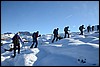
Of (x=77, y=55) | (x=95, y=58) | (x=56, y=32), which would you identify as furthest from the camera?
(x=56, y=32)

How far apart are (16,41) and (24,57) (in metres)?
1.81

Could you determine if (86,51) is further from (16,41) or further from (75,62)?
(16,41)

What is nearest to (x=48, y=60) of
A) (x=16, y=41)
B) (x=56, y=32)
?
(x=16, y=41)

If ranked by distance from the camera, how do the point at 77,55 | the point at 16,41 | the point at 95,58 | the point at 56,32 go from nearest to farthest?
the point at 95,58 → the point at 77,55 → the point at 16,41 → the point at 56,32

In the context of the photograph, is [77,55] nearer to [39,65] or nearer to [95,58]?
[95,58]

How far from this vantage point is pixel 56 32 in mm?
21844

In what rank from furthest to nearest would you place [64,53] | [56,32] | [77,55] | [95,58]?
[56,32] → [64,53] → [77,55] → [95,58]

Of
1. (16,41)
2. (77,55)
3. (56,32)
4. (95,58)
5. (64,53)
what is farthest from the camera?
(56,32)

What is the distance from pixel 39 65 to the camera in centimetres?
1161

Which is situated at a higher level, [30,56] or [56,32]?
[56,32]

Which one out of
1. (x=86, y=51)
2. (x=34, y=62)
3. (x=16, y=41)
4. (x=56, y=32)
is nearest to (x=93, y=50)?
(x=86, y=51)

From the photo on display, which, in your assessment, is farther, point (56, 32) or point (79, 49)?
point (56, 32)

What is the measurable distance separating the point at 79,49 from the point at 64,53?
981mm

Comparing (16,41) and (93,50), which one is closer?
(93,50)
